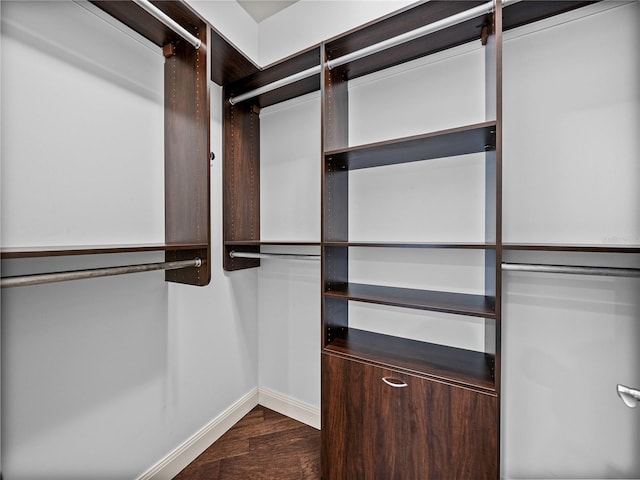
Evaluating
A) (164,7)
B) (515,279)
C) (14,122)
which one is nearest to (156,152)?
(14,122)

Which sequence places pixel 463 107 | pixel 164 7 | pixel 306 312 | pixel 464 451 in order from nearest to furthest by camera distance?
1. pixel 464 451
2. pixel 164 7
3. pixel 463 107
4. pixel 306 312

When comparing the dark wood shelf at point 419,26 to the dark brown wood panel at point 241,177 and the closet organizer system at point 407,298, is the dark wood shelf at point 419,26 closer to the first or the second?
the closet organizer system at point 407,298

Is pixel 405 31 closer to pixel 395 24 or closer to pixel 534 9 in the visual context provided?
pixel 395 24

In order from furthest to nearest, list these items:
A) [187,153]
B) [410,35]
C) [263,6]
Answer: [263,6], [187,153], [410,35]

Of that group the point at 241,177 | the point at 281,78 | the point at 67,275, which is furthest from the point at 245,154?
the point at 67,275

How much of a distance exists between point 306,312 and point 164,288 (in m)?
0.89

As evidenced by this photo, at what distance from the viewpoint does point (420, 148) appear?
1378mm

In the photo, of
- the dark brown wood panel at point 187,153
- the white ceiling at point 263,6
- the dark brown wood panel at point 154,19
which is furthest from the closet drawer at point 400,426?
the white ceiling at point 263,6

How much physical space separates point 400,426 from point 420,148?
49.6 inches

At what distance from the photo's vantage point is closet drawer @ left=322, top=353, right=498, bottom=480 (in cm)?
113

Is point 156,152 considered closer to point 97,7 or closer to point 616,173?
point 97,7

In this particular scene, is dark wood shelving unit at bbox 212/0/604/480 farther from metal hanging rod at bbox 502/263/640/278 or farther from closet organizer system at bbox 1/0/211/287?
closet organizer system at bbox 1/0/211/287

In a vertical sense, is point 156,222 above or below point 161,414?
above

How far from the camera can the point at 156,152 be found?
1.49 meters
